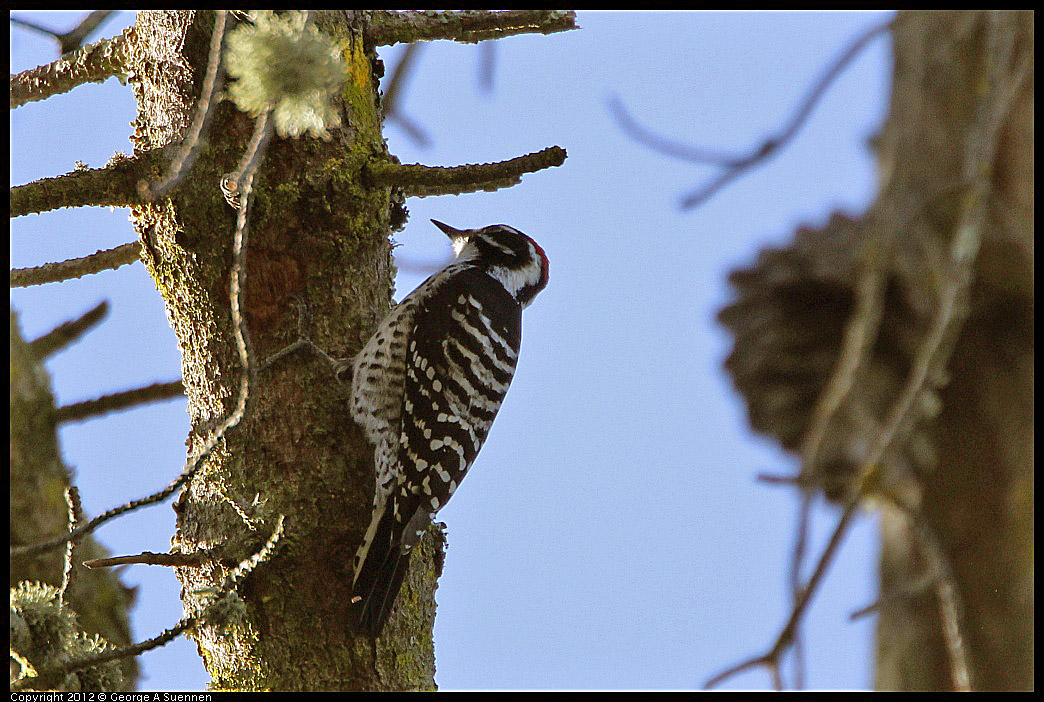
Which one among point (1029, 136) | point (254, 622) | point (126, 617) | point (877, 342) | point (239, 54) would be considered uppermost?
point (1029, 136)

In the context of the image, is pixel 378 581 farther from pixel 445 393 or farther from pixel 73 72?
pixel 73 72

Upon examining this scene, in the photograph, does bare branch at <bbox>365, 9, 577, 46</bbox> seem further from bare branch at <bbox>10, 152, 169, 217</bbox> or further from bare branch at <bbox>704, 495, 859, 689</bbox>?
bare branch at <bbox>704, 495, 859, 689</bbox>

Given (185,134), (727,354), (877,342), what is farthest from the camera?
(727,354)

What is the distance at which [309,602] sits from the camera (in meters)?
2.60

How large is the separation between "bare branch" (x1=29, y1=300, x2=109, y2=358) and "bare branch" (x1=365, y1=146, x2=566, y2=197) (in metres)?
1.79

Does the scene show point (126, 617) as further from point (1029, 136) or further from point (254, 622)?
point (1029, 136)

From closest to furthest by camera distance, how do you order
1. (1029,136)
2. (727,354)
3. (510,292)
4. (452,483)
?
(452,483) → (510,292) → (1029,136) → (727,354)

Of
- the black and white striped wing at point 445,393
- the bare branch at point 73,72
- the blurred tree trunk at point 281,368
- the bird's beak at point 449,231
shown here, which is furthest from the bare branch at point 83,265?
the bird's beak at point 449,231

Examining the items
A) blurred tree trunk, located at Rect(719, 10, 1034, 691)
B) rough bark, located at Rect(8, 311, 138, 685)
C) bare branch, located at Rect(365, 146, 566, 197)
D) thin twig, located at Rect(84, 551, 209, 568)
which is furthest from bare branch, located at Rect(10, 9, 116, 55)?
blurred tree trunk, located at Rect(719, 10, 1034, 691)

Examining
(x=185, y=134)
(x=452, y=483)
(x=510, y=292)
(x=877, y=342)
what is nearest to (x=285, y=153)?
(x=185, y=134)

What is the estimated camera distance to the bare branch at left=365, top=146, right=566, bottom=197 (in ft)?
7.64

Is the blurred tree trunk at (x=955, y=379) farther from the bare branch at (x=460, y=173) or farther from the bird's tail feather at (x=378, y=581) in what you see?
the bird's tail feather at (x=378, y=581)

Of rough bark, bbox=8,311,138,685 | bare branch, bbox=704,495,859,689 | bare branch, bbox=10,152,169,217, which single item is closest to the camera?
bare branch, bbox=704,495,859,689

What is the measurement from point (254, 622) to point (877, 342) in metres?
6.05
